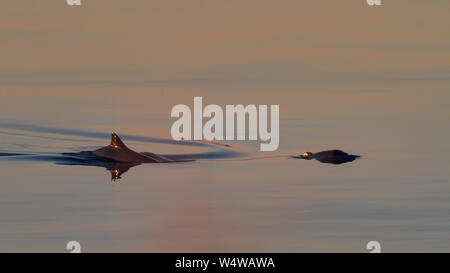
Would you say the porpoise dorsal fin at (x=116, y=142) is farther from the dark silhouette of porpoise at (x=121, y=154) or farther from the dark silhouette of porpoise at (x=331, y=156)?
the dark silhouette of porpoise at (x=331, y=156)

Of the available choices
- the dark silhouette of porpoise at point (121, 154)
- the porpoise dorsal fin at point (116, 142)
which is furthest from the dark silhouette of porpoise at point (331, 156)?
the porpoise dorsal fin at point (116, 142)

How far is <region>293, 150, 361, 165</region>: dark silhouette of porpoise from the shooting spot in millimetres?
36219

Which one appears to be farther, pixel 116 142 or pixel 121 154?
pixel 116 142

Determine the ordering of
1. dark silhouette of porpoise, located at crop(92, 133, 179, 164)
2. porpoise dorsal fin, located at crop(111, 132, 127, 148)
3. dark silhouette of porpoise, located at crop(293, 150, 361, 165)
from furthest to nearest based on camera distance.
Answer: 1. porpoise dorsal fin, located at crop(111, 132, 127, 148)
2. dark silhouette of porpoise, located at crop(92, 133, 179, 164)
3. dark silhouette of porpoise, located at crop(293, 150, 361, 165)

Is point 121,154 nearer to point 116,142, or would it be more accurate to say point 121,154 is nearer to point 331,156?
point 116,142

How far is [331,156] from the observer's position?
3653 centimetres

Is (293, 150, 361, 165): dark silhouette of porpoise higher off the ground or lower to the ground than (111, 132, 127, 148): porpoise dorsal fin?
lower

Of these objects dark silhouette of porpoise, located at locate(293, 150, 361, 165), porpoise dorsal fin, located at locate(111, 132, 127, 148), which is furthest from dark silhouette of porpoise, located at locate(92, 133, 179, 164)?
dark silhouette of porpoise, located at locate(293, 150, 361, 165)

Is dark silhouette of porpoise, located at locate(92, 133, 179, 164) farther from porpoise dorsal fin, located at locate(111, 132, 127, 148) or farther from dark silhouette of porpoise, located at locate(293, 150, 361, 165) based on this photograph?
dark silhouette of porpoise, located at locate(293, 150, 361, 165)

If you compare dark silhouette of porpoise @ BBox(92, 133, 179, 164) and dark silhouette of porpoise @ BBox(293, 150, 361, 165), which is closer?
dark silhouette of porpoise @ BBox(293, 150, 361, 165)

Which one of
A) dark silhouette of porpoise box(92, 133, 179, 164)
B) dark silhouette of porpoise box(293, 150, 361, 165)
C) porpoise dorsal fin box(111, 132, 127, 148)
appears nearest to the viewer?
dark silhouette of porpoise box(293, 150, 361, 165)

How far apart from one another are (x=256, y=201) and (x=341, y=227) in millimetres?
3403

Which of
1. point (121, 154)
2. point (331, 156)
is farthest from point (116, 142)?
point (331, 156)

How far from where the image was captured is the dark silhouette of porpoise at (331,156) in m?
36.2
